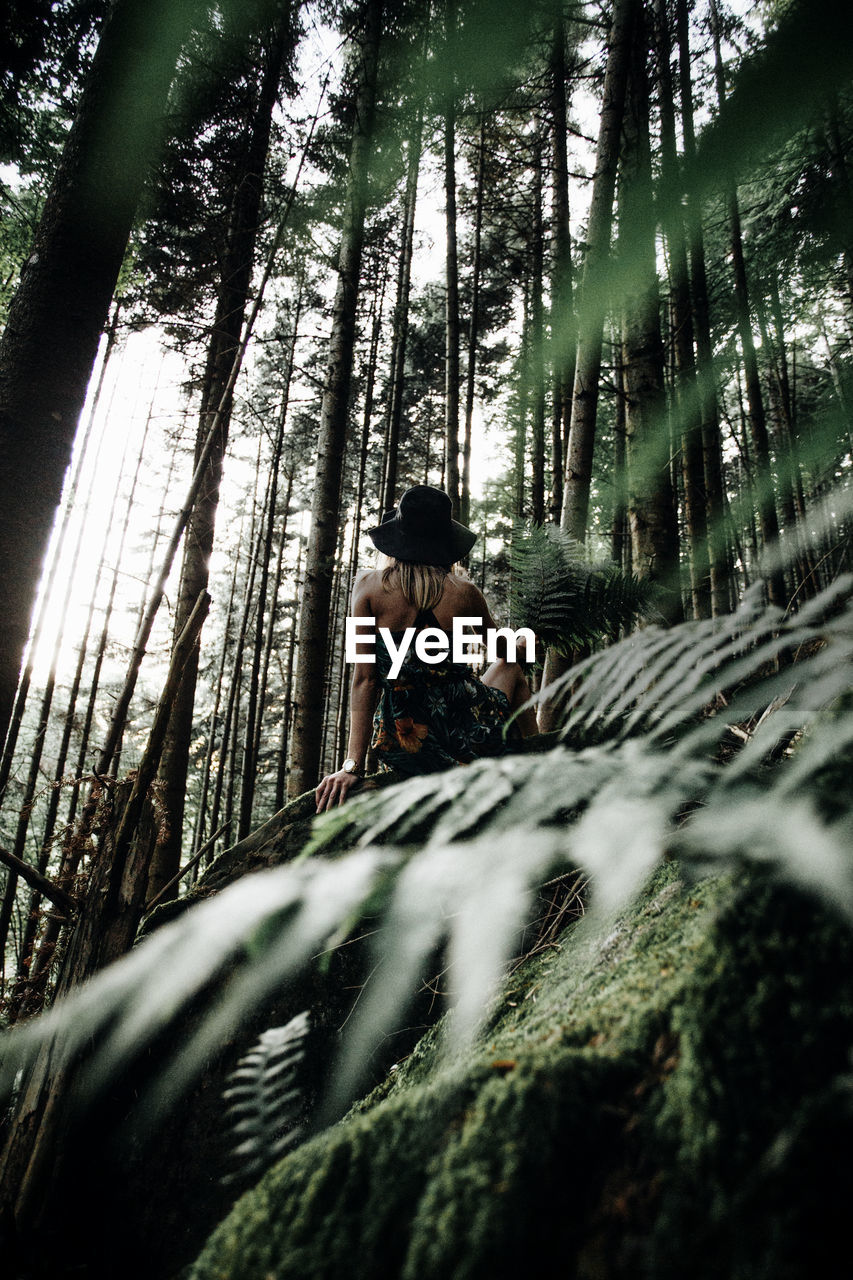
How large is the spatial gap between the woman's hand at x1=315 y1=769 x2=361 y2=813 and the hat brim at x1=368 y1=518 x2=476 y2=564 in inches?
47.5

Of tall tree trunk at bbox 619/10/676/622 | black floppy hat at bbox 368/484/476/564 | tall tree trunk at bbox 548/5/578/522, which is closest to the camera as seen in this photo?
black floppy hat at bbox 368/484/476/564

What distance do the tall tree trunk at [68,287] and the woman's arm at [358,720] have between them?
70.7 inches

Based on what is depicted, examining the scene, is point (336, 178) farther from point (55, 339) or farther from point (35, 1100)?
point (35, 1100)

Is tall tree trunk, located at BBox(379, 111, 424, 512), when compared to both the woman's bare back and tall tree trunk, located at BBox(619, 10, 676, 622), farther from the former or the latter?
the woman's bare back

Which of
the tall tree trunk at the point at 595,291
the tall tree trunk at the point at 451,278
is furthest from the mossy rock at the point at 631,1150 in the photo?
the tall tree trunk at the point at 451,278

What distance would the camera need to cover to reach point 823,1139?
0.39m

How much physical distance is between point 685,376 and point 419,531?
6.62 meters

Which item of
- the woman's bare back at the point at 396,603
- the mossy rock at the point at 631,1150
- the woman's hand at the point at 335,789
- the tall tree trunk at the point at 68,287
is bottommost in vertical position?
the mossy rock at the point at 631,1150

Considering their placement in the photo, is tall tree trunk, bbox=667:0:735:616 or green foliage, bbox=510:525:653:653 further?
tall tree trunk, bbox=667:0:735:616

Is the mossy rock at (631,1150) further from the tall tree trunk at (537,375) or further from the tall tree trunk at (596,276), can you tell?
the tall tree trunk at (537,375)

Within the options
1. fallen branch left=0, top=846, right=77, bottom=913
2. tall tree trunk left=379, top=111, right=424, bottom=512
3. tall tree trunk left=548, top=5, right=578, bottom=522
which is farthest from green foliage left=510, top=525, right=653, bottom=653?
tall tree trunk left=379, top=111, right=424, bottom=512

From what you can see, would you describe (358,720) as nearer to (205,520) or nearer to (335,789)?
(335,789)

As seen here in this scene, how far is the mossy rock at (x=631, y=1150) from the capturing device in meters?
0.40

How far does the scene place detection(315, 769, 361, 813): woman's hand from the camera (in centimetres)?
202
